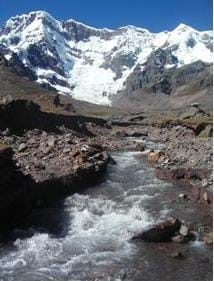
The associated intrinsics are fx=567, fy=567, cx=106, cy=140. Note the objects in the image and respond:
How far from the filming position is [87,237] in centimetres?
3606

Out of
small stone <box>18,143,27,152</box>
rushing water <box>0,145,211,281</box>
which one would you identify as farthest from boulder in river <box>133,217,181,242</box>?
small stone <box>18,143,27,152</box>

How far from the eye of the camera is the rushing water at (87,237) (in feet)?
101

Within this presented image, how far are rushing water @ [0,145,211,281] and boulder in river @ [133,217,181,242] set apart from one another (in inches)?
39.8

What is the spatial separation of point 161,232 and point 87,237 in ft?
15.5

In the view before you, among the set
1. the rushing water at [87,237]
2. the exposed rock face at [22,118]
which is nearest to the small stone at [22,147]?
the rushing water at [87,237]

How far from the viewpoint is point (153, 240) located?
114 feet

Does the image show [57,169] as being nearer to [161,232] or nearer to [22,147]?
[22,147]

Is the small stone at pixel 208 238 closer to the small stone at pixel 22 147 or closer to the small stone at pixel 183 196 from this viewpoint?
the small stone at pixel 183 196

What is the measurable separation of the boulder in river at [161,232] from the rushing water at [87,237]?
1.01m

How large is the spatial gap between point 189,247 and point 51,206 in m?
13.2

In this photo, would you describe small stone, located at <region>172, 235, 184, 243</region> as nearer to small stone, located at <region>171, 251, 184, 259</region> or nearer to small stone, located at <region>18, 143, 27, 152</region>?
small stone, located at <region>171, 251, 184, 259</region>

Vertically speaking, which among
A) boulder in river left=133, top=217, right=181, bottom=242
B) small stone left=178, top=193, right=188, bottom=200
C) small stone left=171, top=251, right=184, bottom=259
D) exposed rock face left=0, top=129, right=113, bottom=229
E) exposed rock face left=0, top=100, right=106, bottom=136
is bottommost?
small stone left=171, top=251, right=184, bottom=259

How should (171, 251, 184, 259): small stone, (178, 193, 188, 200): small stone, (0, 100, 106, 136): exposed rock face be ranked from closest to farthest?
(171, 251, 184, 259): small stone, (178, 193, 188, 200): small stone, (0, 100, 106, 136): exposed rock face

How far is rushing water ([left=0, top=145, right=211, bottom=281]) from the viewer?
101 feet
